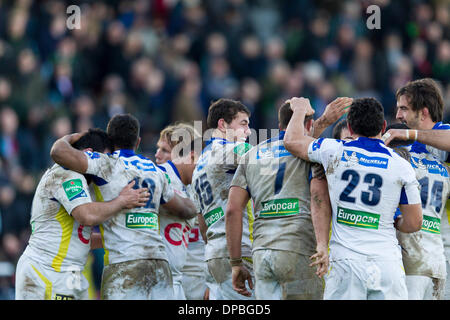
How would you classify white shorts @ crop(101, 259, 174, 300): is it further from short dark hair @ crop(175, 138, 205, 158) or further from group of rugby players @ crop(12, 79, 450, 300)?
short dark hair @ crop(175, 138, 205, 158)

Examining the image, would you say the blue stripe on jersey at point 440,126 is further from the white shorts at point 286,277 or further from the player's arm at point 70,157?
the player's arm at point 70,157

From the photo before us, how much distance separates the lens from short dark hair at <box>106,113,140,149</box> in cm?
773

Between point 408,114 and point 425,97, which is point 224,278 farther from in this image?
point 425,97

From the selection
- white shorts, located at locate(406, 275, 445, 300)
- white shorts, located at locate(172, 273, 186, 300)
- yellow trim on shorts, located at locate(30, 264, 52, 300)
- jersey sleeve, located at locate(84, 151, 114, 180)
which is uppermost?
jersey sleeve, located at locate(84, 151, 114, 180)

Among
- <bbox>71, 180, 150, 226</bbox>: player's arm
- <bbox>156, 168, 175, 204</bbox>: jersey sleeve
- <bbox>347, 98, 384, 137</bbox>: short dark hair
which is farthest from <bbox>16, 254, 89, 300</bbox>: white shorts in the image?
<bbox>347, 98, 384, 137</bbox>: short dark hair

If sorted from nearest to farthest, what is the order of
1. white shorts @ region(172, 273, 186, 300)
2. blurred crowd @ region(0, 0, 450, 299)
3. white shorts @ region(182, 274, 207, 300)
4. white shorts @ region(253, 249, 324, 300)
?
white shorts @ region(253, 249, 324, 300)
white shorts @ region(172, 273, 186, 300)
white shorts @ region(182, 274, 207, 300)
blurred crowd @ region(0, 0, 450, 299)

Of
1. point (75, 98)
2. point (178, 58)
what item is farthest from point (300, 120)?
point (178, 58)

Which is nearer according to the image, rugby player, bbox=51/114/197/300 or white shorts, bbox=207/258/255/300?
rugby player, bbox=51/114/197/300

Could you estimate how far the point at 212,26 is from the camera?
17.7 metres

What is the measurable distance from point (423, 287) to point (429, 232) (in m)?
0.55

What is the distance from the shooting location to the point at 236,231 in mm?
7145

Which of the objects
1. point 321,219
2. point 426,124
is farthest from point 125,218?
point 426,124

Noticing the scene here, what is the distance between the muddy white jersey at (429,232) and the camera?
723 cm

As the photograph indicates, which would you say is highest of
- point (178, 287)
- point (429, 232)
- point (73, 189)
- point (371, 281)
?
point (73, 189)
